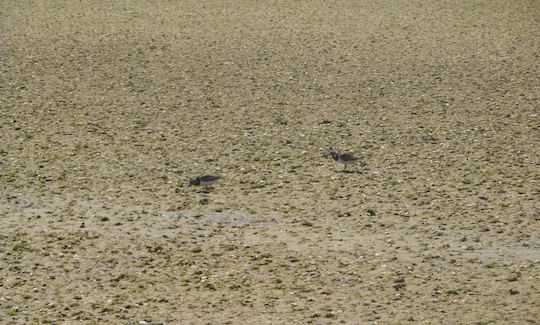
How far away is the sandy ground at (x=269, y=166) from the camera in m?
7.28

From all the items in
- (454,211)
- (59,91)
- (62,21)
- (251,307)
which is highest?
(62,21)

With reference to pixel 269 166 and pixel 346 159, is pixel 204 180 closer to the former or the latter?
pixel 269 166

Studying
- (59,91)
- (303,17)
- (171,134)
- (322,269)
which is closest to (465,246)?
(322,269)

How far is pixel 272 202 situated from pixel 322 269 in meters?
1.52

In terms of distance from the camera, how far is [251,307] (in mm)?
7035

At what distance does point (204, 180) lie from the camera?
9.42 meters

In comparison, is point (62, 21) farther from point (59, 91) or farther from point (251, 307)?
point (251, 307)

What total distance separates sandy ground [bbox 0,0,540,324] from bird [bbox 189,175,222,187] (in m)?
0.09

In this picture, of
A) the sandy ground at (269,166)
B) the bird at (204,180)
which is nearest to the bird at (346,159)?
the sandy ground at (269,166)

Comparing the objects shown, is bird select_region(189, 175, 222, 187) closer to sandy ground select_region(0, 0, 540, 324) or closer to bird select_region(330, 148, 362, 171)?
sandy ground select_region(0, 0, 540, 324)

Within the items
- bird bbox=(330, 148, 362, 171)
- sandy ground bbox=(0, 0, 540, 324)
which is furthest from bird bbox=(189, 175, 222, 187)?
bird bbox=(330, 148, 362, 171)

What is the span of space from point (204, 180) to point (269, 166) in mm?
762

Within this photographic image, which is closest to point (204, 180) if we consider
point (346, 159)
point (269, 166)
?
point (269, 166)

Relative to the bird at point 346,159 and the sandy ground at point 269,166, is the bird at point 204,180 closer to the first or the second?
the sandy ground at point 269,166
